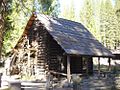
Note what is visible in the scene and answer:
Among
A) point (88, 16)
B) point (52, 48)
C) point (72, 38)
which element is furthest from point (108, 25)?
point (72, 38)

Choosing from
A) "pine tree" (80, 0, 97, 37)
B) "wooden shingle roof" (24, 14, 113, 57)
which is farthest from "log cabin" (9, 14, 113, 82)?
"pine tree" (80, 0, 97, 37)

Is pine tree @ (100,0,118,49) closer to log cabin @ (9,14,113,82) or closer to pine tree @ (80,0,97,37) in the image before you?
pine tree @ (80,0,97,37)

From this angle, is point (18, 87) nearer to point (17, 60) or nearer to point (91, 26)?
point (17, 60)

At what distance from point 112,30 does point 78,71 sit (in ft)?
216

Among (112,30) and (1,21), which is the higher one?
(112,30)

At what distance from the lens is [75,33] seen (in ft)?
109

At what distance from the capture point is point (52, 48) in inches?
1257

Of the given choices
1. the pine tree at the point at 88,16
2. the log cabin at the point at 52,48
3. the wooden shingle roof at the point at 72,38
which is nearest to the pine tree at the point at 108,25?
the pine tree at the point at 88,16

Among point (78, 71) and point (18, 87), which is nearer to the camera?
point (18, 87)

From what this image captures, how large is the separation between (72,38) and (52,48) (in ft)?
7.61

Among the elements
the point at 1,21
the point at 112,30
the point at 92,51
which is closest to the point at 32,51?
the point at 92,51

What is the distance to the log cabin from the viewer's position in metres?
30.6

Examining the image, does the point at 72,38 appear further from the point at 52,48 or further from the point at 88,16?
the point at 88,16

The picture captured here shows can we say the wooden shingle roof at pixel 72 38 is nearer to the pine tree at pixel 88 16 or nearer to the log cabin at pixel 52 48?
the log cabin at pixel 52 48
